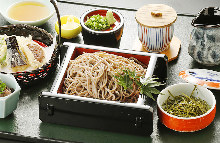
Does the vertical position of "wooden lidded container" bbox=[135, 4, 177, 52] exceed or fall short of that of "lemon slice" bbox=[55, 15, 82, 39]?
it exceeds it

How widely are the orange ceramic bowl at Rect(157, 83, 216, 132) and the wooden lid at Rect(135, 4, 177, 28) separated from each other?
15.1 inches

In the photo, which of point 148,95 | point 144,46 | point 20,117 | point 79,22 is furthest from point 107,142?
point 79,22

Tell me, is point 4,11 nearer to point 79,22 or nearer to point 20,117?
point 79,22

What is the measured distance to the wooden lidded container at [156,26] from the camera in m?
2.51

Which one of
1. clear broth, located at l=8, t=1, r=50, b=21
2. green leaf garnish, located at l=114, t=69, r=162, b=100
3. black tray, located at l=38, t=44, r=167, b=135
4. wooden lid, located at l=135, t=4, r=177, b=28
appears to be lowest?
black tray, located at l=38, t=44, r=167, b=135

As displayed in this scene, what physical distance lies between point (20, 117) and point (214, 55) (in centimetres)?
108

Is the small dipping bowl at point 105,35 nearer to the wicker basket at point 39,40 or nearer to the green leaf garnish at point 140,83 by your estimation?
the wicker basket at point 39,40

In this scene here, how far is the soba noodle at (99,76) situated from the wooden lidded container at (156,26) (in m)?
0.22

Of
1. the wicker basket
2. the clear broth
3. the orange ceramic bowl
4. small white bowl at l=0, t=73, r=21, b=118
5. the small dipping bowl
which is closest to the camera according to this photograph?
the orange ceramic bowl

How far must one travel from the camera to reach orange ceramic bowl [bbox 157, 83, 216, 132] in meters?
2.16

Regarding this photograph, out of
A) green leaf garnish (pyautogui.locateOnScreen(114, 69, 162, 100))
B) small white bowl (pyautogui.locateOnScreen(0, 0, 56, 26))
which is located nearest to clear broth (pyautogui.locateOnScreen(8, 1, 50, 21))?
small white bowl (pyautogui.locateOnScreen(0, 0, 56, 26))

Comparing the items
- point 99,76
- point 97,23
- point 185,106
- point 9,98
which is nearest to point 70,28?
point 97,23

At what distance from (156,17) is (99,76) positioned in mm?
→ 498

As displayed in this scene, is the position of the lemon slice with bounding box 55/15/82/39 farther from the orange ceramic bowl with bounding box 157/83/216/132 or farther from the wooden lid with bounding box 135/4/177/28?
the orange ceramic bowl with bounding box 157/83/216/132
